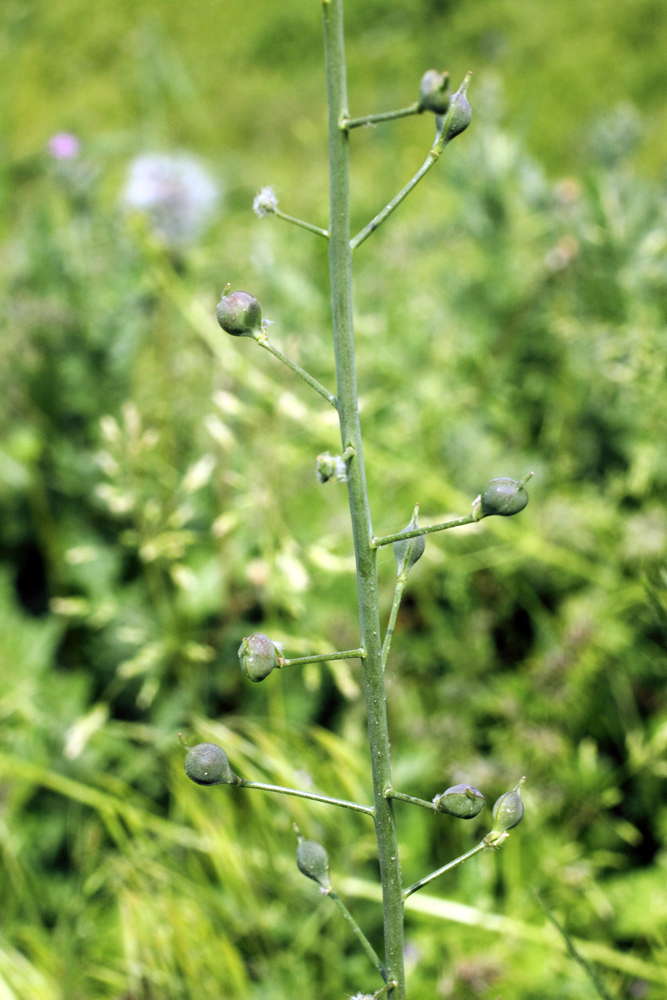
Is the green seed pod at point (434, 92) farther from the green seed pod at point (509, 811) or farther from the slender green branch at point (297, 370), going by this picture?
the green seed pod at point (509, 811)

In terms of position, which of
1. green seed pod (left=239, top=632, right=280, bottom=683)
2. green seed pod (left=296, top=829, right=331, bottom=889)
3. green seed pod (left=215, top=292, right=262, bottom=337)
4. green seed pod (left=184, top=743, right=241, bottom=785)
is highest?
green seed pod (left=215, top=292, right=262, bottom=337)

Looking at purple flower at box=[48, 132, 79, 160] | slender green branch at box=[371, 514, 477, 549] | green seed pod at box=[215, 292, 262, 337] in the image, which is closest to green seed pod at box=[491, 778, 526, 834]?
slender green branch at box=[371, 514, 477, 549]

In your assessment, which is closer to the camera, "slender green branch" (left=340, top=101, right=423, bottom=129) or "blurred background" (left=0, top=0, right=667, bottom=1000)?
"slender green branch" (left=340, top=101, right=423, bottom=129)

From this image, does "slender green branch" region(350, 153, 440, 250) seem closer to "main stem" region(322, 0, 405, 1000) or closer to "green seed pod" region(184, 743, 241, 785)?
"main stem" region(322, 0, 405, 1000)

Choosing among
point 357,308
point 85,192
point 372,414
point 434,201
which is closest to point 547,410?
point 372,414

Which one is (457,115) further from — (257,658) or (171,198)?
(171,198)

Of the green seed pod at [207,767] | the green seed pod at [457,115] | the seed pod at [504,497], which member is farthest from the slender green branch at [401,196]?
the green seed pod at [207,767]
